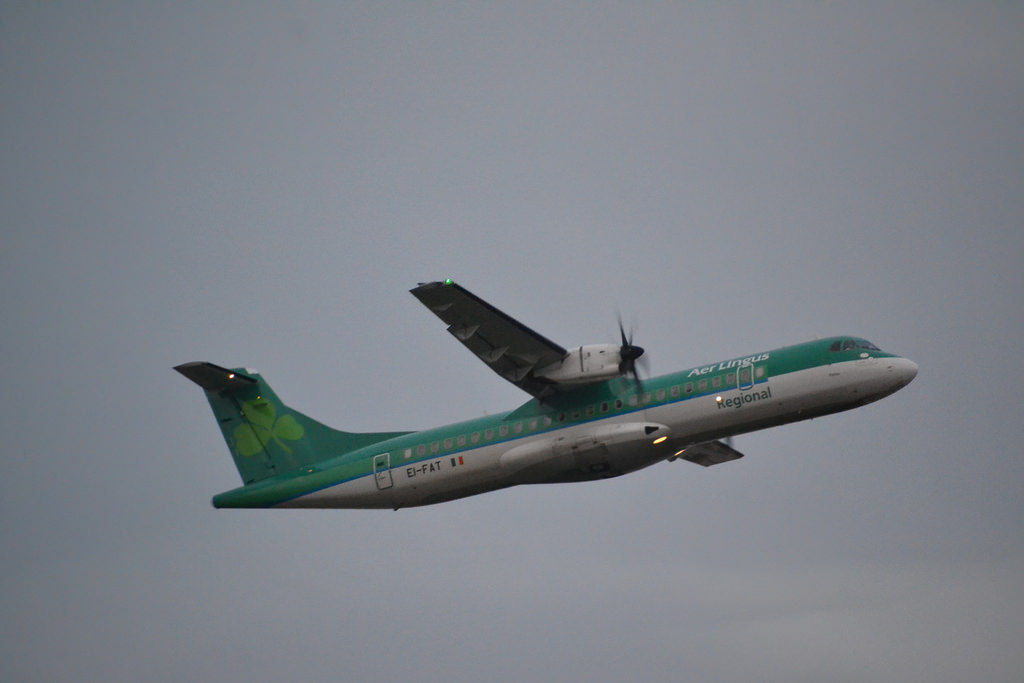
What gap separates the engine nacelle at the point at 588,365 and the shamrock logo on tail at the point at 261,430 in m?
8.32

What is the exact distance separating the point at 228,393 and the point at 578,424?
10.4m

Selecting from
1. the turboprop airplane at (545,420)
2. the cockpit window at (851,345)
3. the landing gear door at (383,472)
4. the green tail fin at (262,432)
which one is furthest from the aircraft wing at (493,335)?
the cockpit window at (851,345)

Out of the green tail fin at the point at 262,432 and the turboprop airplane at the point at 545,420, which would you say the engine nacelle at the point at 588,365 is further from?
the green tail fin at the point at 262,432

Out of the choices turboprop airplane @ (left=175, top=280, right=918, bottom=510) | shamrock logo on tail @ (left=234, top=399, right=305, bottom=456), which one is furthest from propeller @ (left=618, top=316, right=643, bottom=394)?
shamrock logo on tail @ (left=234, top=399, right=305, bottom=456)

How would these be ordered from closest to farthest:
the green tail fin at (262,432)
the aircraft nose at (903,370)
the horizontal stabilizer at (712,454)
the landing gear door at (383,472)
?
the aircraft nose at (903,370)
the landing gear door at (383,472)
the green tail fin at (262,432)
the horizontal stabilizer at (712,454)

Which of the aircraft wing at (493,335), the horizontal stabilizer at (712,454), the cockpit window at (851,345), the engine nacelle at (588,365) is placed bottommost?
the horizontal stabilizer at (712,454)

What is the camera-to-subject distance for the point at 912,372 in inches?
1077

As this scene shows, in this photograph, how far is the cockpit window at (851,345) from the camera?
27.8 m

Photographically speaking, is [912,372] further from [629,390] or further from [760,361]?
[629,390]

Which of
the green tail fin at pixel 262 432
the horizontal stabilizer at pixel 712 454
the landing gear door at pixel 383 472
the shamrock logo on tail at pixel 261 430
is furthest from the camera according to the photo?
the horizontal stabilizer at pixel 712 454

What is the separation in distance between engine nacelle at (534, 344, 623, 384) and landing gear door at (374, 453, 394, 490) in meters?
5.29

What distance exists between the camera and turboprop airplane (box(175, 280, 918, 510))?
2766 cm

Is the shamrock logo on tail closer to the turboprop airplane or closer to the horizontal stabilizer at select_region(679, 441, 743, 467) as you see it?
the turboprop airplane

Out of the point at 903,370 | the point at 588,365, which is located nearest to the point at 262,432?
the point at 588,365
